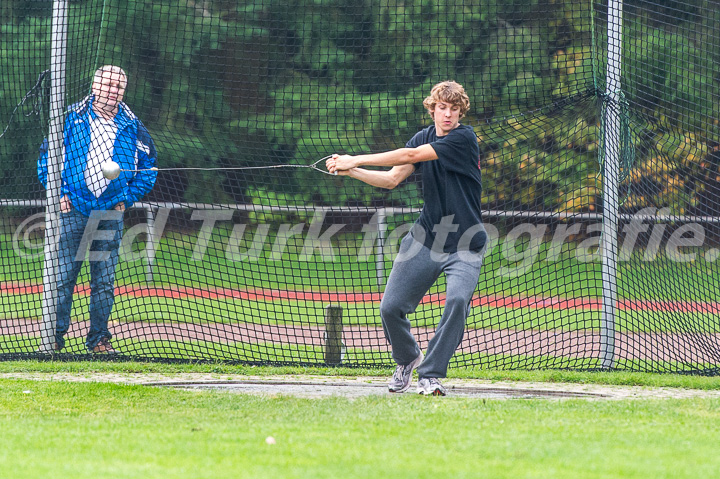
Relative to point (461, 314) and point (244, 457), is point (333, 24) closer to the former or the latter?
point (461, 314)

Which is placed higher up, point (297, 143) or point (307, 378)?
point (297, 143)

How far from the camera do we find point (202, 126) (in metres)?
14.6

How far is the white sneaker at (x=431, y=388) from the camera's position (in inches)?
210

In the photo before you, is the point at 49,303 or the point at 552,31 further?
the point at 552,31

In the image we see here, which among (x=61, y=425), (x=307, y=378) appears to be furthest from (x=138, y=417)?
(x=307, y=378)

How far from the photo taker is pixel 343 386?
592 cm

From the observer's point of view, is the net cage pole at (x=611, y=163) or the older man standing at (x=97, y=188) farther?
the older man standing at (x=97, y=188)

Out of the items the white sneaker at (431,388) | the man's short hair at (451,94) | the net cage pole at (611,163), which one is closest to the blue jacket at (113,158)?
the man's short hair at (451,94)

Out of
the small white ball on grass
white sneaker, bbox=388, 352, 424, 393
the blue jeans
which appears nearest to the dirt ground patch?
white sneaker, bbox=388, 352, 424, 393

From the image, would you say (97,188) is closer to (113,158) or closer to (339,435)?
(113,158)

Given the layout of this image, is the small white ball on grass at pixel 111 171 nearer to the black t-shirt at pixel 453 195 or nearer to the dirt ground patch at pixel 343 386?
the dirt ground patch at pixel 343 386

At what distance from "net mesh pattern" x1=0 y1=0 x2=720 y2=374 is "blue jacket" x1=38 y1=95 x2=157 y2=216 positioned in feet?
0.30

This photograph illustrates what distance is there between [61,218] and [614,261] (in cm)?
428

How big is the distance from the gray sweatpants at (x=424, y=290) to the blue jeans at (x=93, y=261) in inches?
105
